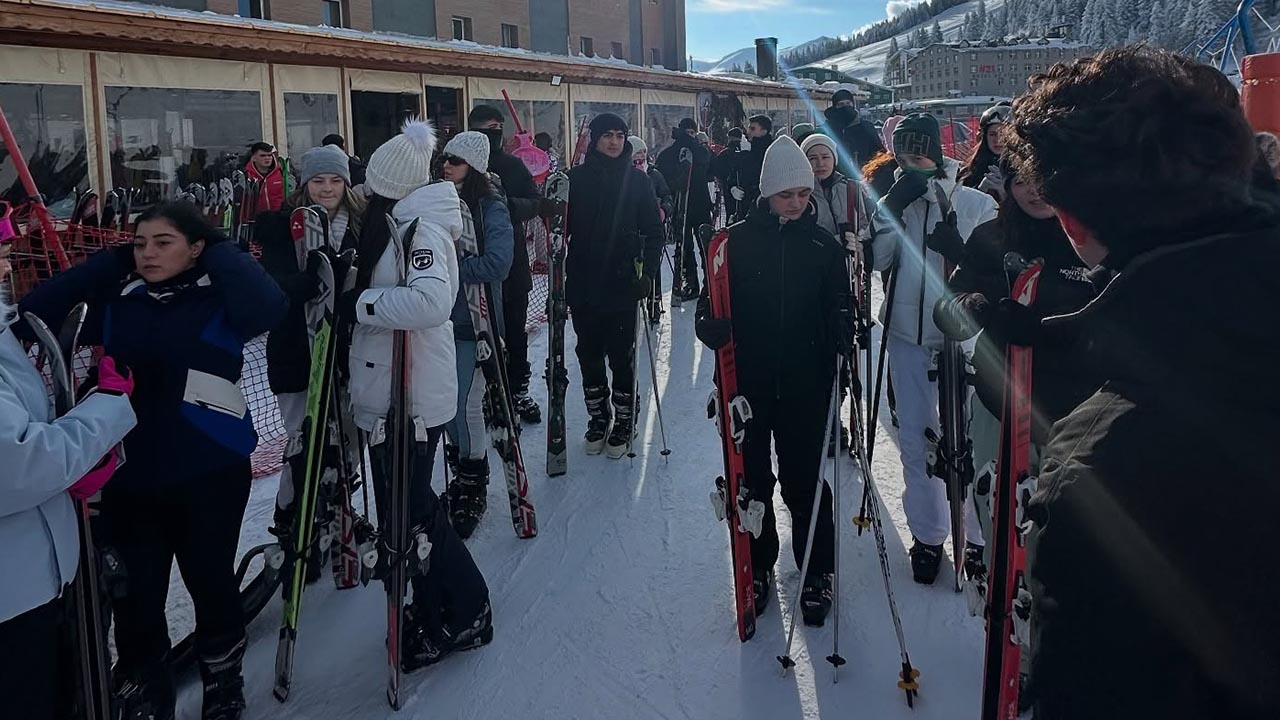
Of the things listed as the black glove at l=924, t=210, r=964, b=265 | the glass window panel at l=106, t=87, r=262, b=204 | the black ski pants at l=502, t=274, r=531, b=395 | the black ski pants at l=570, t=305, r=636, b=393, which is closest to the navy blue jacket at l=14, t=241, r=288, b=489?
the black glove at l=924, t=210, r=964, b=265

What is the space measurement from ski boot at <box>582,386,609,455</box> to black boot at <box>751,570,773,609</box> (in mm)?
2216

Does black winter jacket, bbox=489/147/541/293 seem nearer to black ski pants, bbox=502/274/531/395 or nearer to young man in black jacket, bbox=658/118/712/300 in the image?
black ski pants, bbox=502/274/531/395

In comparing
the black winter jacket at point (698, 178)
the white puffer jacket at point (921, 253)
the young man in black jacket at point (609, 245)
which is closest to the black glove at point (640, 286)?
the young man in black jacket at point (609, 245)

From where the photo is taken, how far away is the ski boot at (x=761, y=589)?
12.2ft

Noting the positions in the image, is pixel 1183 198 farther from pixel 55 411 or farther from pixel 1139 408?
pixel 55 411

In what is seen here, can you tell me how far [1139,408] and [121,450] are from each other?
253 cm

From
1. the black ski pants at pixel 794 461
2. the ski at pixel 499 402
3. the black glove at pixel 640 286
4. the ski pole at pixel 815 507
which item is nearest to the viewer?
the ski pole at pixel 815 507

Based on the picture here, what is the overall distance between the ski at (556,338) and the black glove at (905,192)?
7.49 ft

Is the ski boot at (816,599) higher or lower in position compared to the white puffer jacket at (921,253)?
lower

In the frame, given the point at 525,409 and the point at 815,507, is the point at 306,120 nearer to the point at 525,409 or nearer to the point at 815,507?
the point at 525,409

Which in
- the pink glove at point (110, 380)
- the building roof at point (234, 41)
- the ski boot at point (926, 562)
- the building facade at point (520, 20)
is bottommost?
the ski boot at point (926, 562)

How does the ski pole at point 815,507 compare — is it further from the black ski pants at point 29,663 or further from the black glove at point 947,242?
the black ski pants at point 29,663

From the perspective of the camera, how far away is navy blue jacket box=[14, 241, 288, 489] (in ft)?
8.80

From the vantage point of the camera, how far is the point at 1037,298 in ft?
9.38
